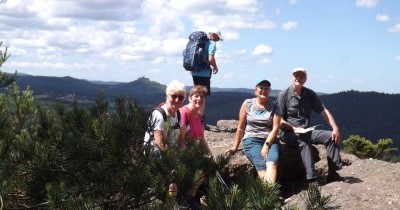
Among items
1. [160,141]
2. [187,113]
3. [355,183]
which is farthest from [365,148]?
[160,141]

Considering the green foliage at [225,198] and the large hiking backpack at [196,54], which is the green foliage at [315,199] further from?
the large hiking backpack at [196,54]

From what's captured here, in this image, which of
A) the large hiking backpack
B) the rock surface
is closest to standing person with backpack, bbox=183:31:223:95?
the large hiking backpack

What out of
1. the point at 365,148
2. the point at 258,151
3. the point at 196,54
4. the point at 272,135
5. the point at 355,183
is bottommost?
the point at 365,148

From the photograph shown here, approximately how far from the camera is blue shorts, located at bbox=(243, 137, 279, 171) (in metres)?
7.82

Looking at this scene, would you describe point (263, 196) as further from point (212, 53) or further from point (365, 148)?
point (365, 148)

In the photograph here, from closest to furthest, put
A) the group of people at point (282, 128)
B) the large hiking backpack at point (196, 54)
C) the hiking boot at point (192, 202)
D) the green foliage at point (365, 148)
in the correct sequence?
the hiking boot at point (192, 202)
the group of people at point (282, 128)
the large hiking backpack at point (196, 54)
the green foliage at point (365, 148)

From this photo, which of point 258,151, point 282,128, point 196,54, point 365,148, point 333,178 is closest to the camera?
point 258,151

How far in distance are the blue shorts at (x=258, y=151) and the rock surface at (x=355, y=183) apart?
1.32 feet

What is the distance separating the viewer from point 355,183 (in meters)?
8.66

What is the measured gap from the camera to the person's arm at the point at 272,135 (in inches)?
307

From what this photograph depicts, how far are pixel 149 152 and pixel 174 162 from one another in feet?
0.65

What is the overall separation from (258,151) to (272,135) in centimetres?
34

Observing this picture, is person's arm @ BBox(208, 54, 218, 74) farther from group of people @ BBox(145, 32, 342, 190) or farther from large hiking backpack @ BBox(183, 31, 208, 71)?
group of people @ BBox(145, 32, 342, 190)

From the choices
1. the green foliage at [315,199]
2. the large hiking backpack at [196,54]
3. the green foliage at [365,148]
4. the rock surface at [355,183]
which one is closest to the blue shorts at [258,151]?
the rock surface at [355,183]
